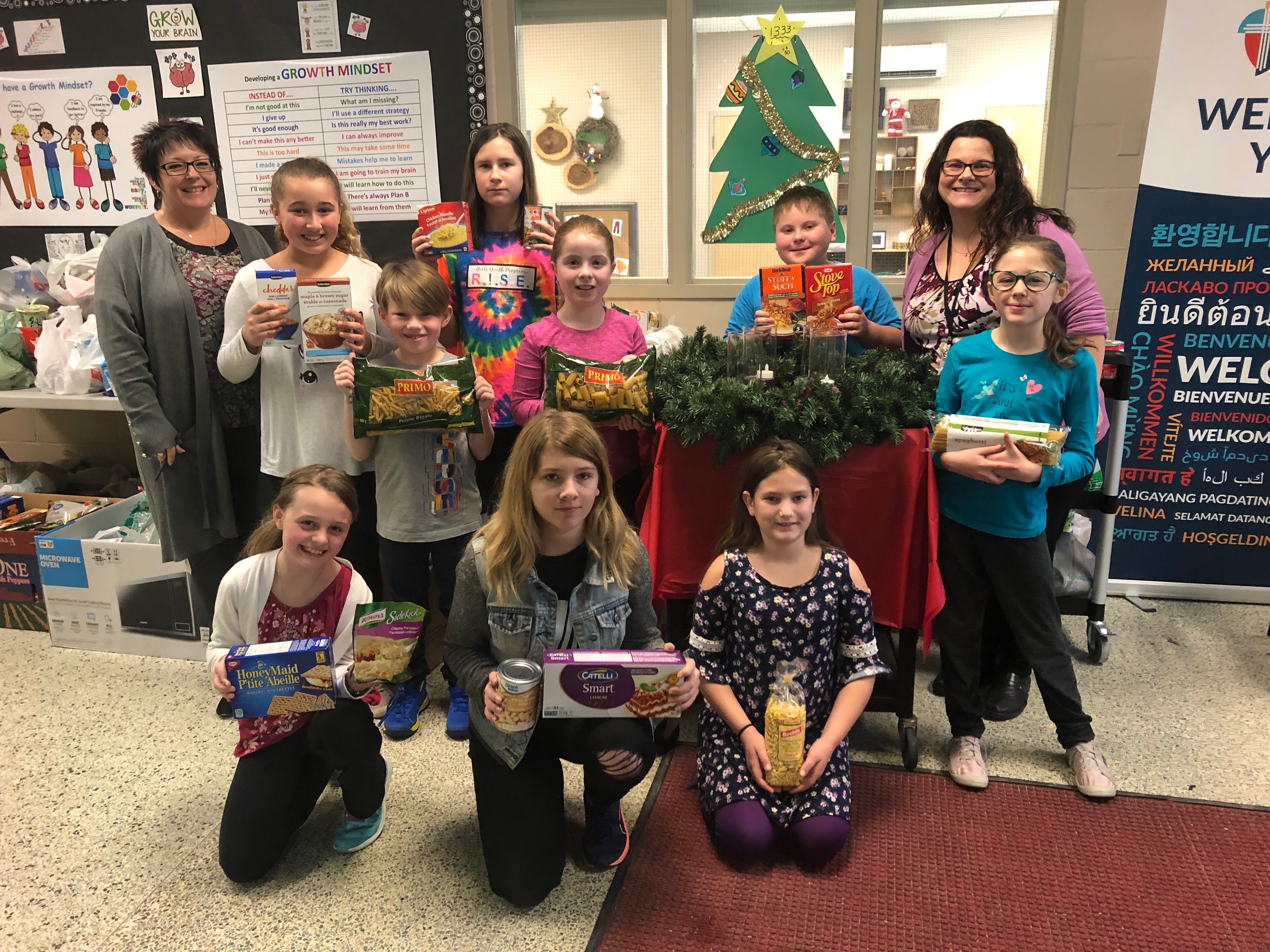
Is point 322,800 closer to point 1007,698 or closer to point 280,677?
point 280,677

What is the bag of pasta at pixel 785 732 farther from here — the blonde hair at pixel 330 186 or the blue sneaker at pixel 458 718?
the blonde hair at pixel 330 186

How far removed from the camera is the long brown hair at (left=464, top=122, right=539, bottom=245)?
229 cm

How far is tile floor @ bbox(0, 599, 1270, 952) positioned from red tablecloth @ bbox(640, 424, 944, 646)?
1.71ft

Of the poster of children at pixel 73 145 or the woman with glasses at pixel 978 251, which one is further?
the poster of children at pixel 73 145

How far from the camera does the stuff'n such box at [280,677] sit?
1.62 metres

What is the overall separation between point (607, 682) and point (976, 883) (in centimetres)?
94

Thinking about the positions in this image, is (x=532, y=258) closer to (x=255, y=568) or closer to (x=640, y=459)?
(x=640, y=459)

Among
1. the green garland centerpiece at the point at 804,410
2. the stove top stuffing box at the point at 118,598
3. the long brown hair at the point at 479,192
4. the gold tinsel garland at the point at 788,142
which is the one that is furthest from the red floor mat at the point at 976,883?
the gold tinsel garland at the point at 788,142

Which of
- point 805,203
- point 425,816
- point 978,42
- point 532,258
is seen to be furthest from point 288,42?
point 425,816

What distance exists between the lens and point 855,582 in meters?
1.89

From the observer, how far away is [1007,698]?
2379 millimetres

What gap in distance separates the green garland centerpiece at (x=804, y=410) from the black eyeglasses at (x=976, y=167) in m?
0.53

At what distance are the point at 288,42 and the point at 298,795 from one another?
316 centimetres

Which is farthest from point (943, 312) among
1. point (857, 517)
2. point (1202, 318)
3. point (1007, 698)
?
point (1202, 318)
